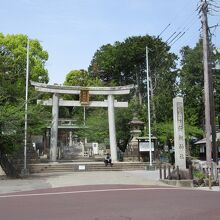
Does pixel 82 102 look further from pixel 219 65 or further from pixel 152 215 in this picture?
pixel 152 215

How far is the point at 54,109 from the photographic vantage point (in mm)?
36438

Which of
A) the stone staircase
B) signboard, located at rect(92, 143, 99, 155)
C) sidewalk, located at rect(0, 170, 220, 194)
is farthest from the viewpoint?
signboard, located at rect(92, 143, 99, 155)

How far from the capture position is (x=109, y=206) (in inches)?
511

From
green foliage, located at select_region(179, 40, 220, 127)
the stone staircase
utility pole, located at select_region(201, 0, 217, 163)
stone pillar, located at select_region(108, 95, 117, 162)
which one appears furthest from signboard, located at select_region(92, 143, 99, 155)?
utility pole, located at select_region(201, 0, 217, 163)

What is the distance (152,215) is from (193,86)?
43981 millimetres

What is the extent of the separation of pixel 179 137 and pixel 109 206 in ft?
40.2

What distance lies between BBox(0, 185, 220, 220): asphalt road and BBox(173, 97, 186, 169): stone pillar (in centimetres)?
717

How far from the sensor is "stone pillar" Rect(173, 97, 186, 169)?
939 inches

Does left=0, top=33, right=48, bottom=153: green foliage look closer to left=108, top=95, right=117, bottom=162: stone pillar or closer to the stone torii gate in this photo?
the stone torii gate

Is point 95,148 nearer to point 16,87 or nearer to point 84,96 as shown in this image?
point 16,87

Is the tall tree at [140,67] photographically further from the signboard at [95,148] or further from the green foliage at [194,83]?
the signboard at [95,148]

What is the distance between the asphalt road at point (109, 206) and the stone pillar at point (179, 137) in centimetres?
717

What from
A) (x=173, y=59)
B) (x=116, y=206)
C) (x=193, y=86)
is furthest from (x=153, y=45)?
(x=116, y=206)

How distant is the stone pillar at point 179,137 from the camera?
23844 mm
